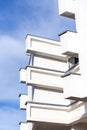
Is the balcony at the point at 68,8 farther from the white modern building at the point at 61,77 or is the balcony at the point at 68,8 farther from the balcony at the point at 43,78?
the balcony at the point at 43,78

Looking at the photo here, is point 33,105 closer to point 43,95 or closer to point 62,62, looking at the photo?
point 43,95

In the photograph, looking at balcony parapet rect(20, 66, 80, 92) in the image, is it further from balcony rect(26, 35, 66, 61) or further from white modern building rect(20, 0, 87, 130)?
balcony rect(26, 35, 66, 61)

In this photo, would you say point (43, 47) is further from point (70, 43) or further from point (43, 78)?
point (70, 43)

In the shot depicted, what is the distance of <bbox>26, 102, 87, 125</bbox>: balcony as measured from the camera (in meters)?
15.1

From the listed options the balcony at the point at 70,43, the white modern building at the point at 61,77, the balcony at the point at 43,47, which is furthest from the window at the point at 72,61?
the balcony at the point at 70,43

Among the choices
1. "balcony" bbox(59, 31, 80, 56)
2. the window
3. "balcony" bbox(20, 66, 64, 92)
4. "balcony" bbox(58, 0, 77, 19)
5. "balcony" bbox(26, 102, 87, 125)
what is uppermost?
"balcony" bbox(58, 0, 77, 19)

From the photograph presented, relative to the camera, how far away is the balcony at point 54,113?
15086 millimetres

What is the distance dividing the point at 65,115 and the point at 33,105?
1.75 metres

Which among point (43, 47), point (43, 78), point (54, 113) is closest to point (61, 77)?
point (54, 113)

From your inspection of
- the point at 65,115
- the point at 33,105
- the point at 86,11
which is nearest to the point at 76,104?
the point at 65,115

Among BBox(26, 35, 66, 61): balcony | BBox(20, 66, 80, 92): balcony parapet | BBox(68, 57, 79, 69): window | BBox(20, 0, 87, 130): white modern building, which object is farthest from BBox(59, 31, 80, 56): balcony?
BBox(26, 35, 66, 61): balcony

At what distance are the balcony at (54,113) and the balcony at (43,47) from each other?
3.44 meters

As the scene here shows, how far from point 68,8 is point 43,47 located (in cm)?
419

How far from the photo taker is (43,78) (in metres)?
17.2
